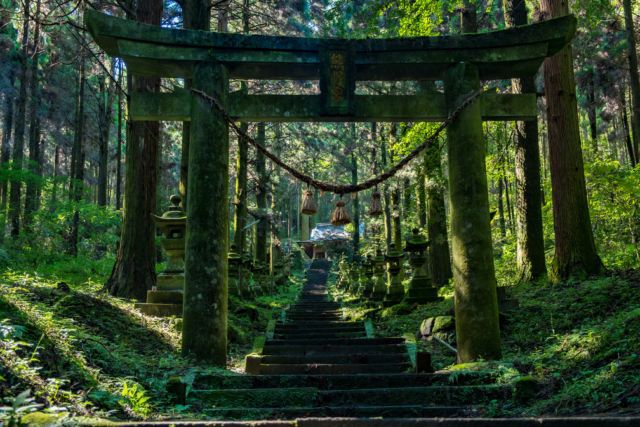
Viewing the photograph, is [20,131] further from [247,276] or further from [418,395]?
[418,395]

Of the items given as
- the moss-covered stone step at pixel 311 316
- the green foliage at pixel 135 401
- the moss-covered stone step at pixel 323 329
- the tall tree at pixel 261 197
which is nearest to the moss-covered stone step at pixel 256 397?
the green foliage at pixel 135 401

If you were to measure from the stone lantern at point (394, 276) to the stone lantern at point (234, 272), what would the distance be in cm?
421

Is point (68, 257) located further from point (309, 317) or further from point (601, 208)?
point (601, 208)

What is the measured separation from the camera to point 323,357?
22.3 feet

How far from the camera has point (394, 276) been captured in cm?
1466

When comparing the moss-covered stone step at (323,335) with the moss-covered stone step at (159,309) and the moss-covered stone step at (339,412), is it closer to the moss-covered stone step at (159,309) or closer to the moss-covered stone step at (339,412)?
the moss-covered stone step at (159,309)

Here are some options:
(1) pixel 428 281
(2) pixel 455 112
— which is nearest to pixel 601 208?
(1) pixel 428 281

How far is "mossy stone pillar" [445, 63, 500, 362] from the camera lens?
6.36 meters

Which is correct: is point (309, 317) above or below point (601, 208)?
below

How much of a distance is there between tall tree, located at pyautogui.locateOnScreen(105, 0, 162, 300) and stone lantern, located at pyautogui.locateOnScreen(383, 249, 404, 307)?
6783 mm

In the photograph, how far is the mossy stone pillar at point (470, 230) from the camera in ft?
20.9

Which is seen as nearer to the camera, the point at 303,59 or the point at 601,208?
the point at 303,59

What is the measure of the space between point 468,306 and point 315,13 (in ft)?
57.8

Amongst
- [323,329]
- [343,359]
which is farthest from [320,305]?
[343,359]
